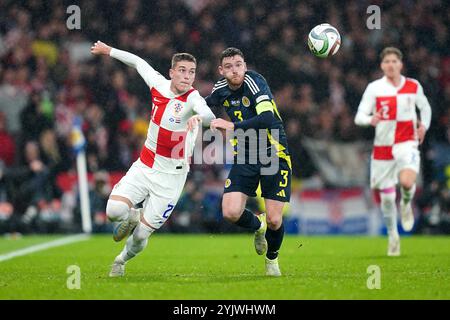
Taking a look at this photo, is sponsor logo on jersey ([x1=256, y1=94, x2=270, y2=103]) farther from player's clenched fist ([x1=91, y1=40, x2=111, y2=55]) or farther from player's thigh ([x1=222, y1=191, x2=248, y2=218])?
player's clenched fist ([x1=91, y1=40, x2=111, y2=55])

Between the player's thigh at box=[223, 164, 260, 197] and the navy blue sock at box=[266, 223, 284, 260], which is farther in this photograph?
the player's thigh at box=[223, 164, 260, 197]

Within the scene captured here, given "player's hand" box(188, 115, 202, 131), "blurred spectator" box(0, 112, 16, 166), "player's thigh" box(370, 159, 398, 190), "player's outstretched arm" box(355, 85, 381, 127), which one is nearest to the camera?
"player's hand" box(188, 115, 202, 131)

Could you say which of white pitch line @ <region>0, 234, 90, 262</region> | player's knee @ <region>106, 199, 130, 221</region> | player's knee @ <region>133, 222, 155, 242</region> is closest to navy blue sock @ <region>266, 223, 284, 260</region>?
player's knee @ <region>133, 222, 155, 242</region>

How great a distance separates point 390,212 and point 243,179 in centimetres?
370

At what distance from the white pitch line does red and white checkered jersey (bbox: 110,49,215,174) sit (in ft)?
11.2

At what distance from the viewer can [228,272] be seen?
30.3ft

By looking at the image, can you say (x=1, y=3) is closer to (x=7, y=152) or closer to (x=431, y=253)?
(x=7, y=152)

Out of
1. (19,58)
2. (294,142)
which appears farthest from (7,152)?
(294,142)

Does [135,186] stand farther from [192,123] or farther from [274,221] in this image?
[274,221]

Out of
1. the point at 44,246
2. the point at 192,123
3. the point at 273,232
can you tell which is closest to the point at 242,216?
the point at 273,232

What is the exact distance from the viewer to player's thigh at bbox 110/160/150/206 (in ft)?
28.8

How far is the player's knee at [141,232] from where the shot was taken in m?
8.56

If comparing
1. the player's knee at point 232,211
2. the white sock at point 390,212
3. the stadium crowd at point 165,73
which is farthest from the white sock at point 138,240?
the stadium crowd at point 165,73

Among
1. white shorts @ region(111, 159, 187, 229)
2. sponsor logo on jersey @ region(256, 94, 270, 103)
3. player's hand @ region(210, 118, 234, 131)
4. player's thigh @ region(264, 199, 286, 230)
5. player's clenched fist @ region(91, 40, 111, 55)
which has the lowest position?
player's thigh @ region(264, 199, 286, 230)
